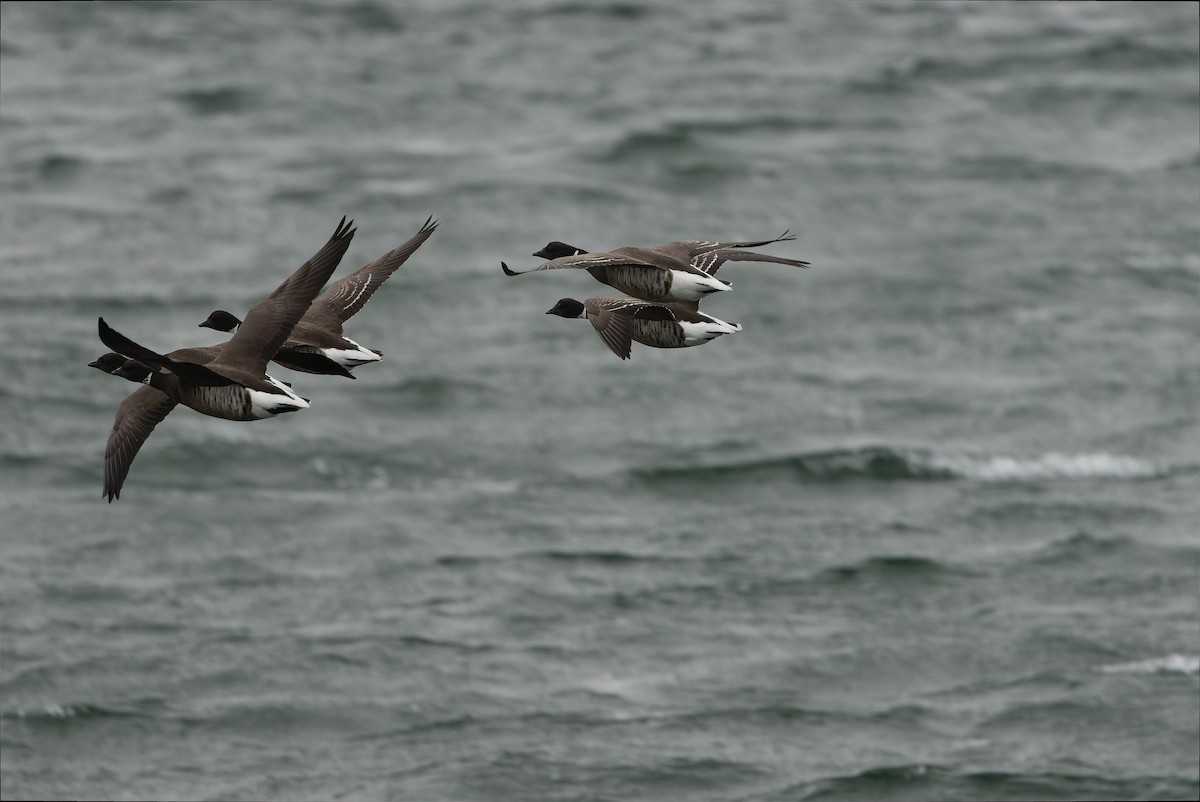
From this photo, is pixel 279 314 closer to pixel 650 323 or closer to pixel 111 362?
pixel 111 362

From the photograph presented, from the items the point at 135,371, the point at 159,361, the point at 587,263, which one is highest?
the point at 587,263

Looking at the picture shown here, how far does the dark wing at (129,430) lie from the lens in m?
13.9

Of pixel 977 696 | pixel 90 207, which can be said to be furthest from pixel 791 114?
pixel 977 696

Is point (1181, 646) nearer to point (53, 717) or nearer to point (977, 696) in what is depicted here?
point (977, 696)

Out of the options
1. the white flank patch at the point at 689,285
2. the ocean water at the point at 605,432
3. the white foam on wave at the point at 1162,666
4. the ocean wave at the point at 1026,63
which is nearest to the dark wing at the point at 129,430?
the white flank patch at the point at 689,285

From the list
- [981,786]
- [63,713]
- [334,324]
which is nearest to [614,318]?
[334,324]

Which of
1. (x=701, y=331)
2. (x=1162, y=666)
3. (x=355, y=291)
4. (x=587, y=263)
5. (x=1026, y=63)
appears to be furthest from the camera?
(x=1026, y=63)

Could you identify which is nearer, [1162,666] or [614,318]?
[614,318]

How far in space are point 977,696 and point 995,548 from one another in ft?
23.3

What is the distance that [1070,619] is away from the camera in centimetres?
4859

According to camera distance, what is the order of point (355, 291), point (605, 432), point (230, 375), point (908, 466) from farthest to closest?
point (605, 432)
point (908, 466)
point (355, 291)
point (230, 375)

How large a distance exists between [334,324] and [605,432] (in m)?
42.2

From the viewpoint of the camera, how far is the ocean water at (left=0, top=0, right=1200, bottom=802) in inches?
1759

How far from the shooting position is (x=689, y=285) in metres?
14.6
